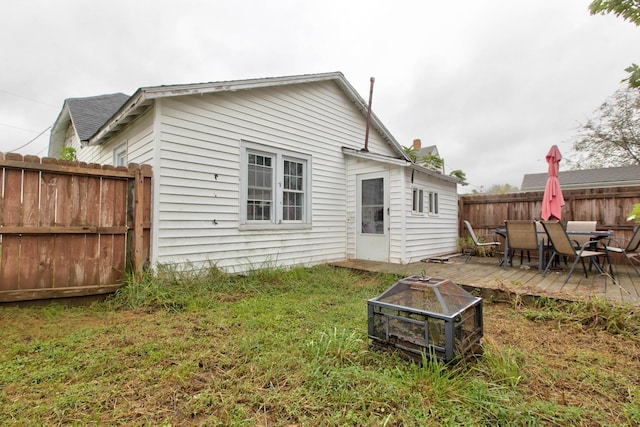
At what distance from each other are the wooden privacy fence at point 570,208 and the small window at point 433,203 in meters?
1.68

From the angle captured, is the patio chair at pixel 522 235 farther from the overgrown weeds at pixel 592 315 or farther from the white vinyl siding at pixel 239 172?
the white vinyl siding at pixel 239 172

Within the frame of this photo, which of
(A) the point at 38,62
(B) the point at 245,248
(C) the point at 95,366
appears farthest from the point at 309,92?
(A) the point at 38,62

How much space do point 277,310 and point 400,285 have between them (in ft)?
5.60

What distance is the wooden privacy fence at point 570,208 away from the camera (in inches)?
252

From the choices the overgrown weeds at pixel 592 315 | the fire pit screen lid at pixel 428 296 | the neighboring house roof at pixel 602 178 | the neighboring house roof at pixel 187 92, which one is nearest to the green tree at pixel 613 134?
the neighboring house roof at pixel 602 178

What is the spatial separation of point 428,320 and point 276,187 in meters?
4.27

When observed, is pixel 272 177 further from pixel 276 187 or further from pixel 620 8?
pixel 620 8

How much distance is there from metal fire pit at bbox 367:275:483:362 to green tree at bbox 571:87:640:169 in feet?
66.1

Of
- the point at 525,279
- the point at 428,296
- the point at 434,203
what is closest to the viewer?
the point at 428,296

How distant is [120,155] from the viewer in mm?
5902

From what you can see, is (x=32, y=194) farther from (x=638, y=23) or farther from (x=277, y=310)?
(x=638, y=23)

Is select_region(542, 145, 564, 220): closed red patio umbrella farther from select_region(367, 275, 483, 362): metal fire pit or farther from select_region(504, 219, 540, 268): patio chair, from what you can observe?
select_region(367, 275, 483, 362): metal fire pit

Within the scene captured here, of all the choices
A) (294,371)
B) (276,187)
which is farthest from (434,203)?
(294,371)

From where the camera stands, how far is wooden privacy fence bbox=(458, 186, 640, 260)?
252 inches
